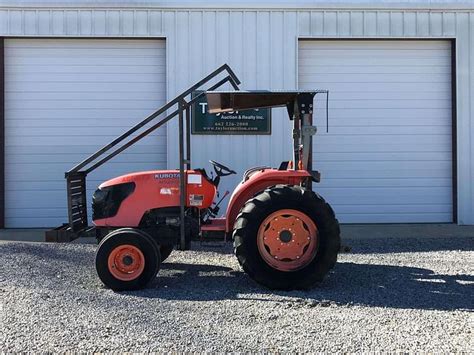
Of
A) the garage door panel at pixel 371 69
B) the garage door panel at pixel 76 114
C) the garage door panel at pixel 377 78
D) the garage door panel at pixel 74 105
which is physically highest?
the garage door panel at pixel 371 69

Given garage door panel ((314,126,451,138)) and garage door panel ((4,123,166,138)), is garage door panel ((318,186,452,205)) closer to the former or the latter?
garage door panel ((314,126,451,138))

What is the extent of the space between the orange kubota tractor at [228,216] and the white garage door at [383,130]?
4.17m

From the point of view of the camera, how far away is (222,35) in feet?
34.0

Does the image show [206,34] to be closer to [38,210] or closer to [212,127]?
[212,127]

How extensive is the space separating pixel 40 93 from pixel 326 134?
5.51m

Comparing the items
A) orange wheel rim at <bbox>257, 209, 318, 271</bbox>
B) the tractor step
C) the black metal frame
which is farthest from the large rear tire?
the tractor step

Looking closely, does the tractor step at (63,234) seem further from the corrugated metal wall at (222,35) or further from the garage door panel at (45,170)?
the garage door panel at (45,170)

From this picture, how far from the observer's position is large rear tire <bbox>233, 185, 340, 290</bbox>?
5.88 meters

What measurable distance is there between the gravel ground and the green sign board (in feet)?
10.6

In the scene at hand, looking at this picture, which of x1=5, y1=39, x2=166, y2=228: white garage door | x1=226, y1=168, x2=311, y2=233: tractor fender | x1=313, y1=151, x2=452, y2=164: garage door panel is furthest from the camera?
x1=313, y1=151, x2=452, y2=164: garage door panel

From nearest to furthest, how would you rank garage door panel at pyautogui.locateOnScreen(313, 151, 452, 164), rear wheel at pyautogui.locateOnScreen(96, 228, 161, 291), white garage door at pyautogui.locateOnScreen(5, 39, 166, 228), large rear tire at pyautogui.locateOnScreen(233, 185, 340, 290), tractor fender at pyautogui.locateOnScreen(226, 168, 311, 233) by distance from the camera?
large rear tire at pyautogui.locateOnScreen(233, 185, 340, 290) → rear wheel at pyautogui.locateOnScreen(96, 228, 161, 291) → tractor fender at pyautogui.locateOnScreen(226, 168, 311, 233) → white garage door at pyautogui.locateOnScreen(5, 39, 166, 228) → garage door panel at pyautogui.locateOnScreen(313, 151, 452, 164)

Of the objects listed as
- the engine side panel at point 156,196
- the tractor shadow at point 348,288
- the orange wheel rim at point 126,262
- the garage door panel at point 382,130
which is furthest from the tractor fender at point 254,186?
the garage door panel at point 382,130

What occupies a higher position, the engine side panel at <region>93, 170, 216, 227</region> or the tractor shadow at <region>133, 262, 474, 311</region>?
the engine side panel at <region>93, 170, 216, 227</region>

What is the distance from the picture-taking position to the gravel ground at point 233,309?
14.4 feet
